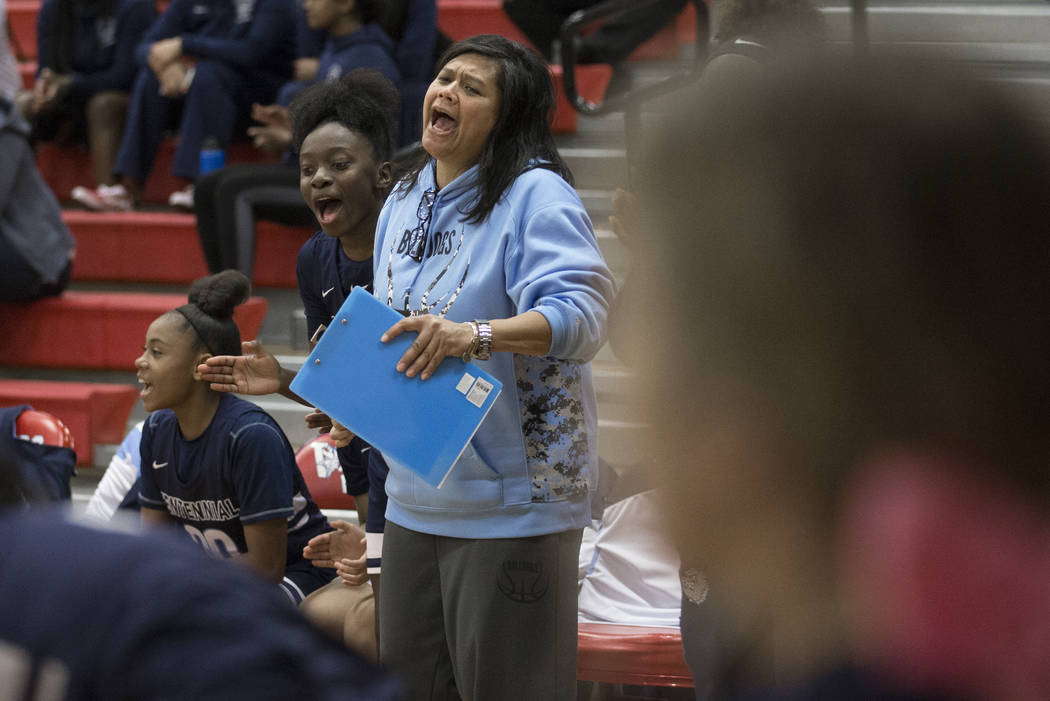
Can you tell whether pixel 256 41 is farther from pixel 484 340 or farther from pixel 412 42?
pixel 484 340

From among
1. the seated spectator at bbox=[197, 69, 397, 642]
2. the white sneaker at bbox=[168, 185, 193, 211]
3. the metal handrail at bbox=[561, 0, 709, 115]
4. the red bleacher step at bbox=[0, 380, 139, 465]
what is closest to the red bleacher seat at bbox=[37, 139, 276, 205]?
the white sneaker at bbox=[168, 185, 193, 211]

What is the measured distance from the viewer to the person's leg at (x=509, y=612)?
5.64ft

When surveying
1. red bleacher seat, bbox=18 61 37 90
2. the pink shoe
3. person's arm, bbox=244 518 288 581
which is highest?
red bleacher seat, bbox=18 61 37 90

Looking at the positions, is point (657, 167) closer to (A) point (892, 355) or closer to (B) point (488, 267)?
(A) point (892, 355)

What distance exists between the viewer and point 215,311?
9.12 ft

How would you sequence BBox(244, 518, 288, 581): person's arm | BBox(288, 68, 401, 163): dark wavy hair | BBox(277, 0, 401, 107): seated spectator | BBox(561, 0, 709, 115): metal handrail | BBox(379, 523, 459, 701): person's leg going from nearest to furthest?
BBox(379, 523, 459, 701): person's leg → BBox(288, 68, 401, 163): dark wavy hair → BBox(244, 518, 288, 581): person's arm → BBox(561, 0, 709, 115): metal handrail → BBox(277, 0, 401, 107): seated spectator

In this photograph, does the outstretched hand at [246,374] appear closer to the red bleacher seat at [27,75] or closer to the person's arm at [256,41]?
the person's arm at [256,41]

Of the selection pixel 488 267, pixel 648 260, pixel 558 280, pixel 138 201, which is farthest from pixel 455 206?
pixel 138 201

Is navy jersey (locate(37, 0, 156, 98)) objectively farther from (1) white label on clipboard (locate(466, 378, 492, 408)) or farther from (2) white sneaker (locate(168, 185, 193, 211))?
(1) white label on clipboard (locate(466, 378, 492, 408))

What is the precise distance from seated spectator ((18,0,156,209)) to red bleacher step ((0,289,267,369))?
70cm

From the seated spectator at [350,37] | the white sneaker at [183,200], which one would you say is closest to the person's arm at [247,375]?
the seated spectator at [350,37]

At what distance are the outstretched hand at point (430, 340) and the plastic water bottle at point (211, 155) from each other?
3.21 metres

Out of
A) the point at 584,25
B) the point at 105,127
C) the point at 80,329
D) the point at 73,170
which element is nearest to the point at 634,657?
the point at 584,25

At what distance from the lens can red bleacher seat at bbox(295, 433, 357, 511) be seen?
9.88ft
